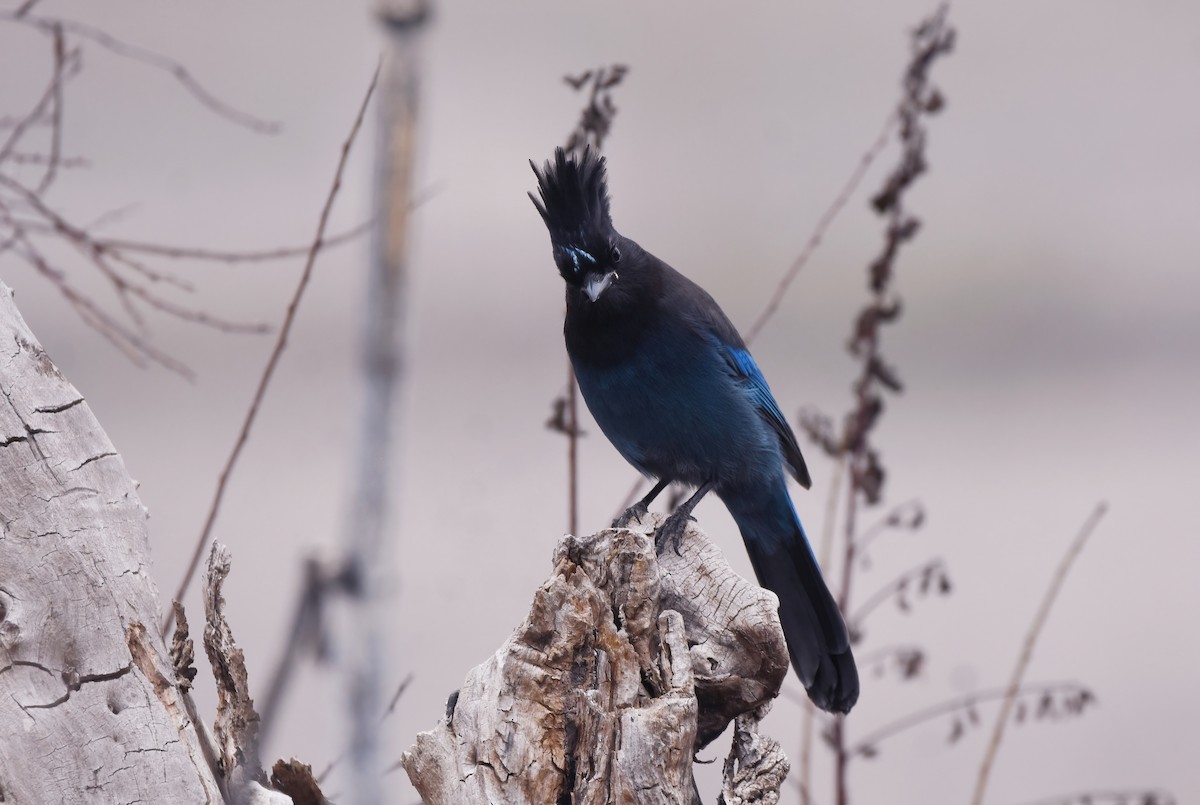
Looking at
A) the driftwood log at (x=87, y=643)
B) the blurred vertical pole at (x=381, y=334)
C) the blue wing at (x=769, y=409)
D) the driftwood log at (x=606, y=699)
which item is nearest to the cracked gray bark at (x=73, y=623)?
the driftwood log at (x=87, y=643)

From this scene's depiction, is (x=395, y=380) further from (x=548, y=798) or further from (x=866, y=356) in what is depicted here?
(x=866, y=356)

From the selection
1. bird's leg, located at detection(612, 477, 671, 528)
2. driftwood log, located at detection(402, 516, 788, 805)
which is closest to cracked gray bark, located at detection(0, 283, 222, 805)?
driftwood log, located at detection(402, 516, 788, 805)

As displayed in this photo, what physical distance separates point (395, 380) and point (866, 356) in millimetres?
2144

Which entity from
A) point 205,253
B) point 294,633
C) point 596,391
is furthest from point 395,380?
point 596,391

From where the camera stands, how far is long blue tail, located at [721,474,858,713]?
268cm

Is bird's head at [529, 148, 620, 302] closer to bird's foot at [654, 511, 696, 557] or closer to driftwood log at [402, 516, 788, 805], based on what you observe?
bird's foot at [654, 511, 696, 557]

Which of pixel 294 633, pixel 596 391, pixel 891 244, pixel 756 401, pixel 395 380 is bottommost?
pixel 294 633

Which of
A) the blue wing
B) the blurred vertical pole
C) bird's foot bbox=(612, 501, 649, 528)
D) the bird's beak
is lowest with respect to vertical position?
the blurred vertical pole

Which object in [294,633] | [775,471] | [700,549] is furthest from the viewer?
[775,471]

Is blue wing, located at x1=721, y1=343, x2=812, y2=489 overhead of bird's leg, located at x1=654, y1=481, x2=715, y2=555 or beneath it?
overhead

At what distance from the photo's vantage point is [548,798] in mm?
1722

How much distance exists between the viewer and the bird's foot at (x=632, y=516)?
2.59 meters

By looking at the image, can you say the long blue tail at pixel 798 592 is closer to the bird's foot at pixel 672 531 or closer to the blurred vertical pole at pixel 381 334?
the bird's foot at pixel 672 531

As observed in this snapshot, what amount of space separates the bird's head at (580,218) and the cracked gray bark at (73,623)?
95cm
